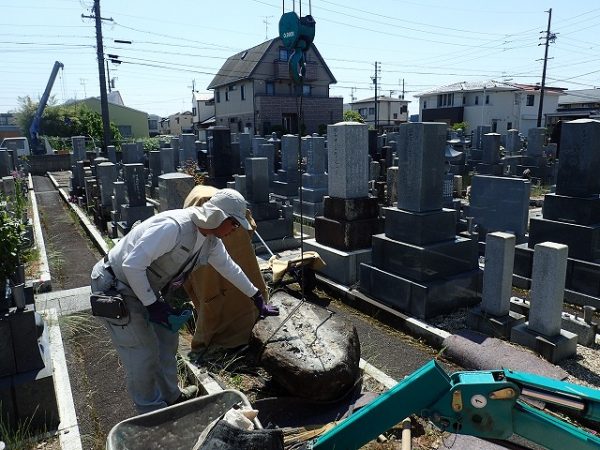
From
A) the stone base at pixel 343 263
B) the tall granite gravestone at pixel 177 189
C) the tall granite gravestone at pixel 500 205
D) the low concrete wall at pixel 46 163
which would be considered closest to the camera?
the tall granite gravestone at pixel 177 189

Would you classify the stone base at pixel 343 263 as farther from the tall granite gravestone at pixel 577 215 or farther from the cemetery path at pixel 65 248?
the cemetery path at pixel 65 248

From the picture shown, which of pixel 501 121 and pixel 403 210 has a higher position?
pixel 501 121

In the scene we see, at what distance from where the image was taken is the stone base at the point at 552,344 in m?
4.26

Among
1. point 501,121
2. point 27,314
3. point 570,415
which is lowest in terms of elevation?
point 570,415

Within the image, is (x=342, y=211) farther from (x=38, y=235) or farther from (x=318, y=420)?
(x=38, y=235)

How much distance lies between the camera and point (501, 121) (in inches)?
1542

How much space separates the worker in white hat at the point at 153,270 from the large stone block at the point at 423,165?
128 inches

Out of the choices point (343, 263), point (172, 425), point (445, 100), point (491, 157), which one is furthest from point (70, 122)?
point (172, 425)

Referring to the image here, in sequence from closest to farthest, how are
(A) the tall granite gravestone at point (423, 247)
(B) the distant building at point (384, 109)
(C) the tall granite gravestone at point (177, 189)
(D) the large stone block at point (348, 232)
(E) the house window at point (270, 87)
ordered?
(A) the tall granite gravestone at point (423, 247), (C) the tall granite gravestone at point (177, 189), (D) the large stone block at point (348, 232), (E) the house window at point (270, 87), (B) the distant building at point (384, 109)

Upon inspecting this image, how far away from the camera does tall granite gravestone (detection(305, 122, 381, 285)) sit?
22.0ft

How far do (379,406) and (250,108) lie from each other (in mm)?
34323

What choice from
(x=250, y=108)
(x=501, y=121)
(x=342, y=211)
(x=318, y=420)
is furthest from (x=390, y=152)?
(x=501, y=121)

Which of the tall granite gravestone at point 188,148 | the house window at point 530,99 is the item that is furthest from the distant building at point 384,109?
the tall granite gravestone at point 188,148

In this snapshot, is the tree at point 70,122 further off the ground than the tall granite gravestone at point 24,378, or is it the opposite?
the tree at point 70,122
